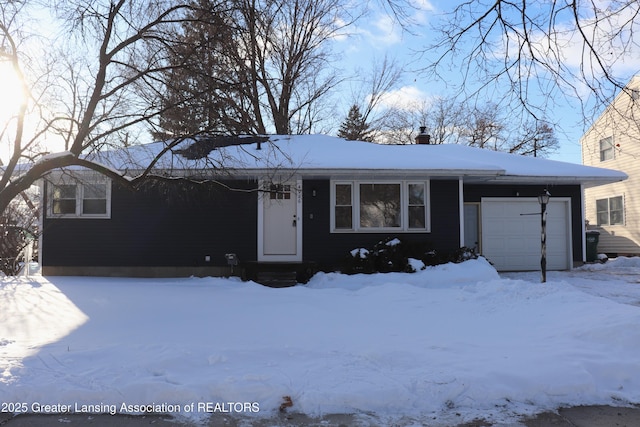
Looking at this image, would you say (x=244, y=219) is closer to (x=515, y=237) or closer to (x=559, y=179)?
(x=515, y=237)

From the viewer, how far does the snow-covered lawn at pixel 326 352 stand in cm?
381

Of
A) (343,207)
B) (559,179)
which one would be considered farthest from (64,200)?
(559,179)

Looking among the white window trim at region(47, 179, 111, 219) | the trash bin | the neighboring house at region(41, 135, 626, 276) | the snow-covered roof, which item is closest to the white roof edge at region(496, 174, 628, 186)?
the snow-covered roof

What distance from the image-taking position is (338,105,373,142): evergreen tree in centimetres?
2978

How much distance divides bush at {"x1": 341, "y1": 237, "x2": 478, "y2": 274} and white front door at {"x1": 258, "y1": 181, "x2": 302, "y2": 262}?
1554 millimetres

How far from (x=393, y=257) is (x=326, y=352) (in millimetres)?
6757

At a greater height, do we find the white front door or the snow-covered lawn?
the white front door

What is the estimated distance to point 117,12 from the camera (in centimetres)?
796

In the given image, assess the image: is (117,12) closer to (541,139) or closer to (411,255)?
(411,255)

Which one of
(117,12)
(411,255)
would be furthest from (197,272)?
(117,12)

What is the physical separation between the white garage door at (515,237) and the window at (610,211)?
20.2 feet

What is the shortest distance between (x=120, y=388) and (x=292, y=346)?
1.92 meters

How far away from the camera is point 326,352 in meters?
4.95

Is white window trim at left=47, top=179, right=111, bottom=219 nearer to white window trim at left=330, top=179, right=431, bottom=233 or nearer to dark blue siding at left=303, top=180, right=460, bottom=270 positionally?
dark blue siding at left=303, top=180, right=460, bottom=270
